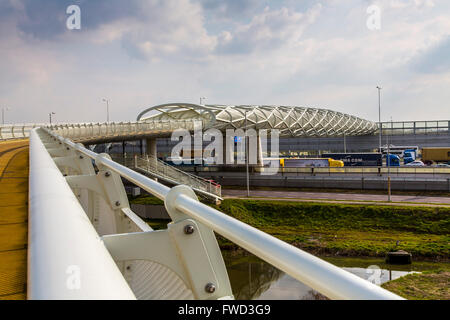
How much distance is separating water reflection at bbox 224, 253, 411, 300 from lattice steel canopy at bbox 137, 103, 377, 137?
73.3 ft

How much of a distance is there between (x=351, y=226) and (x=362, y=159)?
95.9 feet

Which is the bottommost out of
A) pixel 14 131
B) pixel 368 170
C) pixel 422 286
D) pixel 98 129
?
pixel 422 286

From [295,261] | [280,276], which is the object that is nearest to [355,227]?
[280,276]

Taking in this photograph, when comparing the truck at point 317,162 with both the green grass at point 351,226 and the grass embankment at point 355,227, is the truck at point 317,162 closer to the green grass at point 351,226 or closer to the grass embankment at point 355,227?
the green grass at point 351,226

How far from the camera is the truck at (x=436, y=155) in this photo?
56150mm

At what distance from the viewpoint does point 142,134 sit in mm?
38719

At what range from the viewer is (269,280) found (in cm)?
2034

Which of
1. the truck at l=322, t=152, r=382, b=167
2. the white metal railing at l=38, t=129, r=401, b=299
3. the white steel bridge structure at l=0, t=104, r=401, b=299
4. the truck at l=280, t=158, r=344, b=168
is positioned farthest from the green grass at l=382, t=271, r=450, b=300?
the truck at l=322, t=152, r=382, b=167

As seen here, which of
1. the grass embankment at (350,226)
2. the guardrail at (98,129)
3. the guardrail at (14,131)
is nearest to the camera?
the grass embankment at (350,226)

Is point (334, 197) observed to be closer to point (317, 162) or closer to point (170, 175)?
point (170, 175)

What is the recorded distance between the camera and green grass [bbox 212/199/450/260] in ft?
73.7

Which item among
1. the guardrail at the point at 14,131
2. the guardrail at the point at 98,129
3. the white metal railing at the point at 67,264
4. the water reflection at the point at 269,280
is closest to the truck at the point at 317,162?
the guardrail at the point at 98,129
